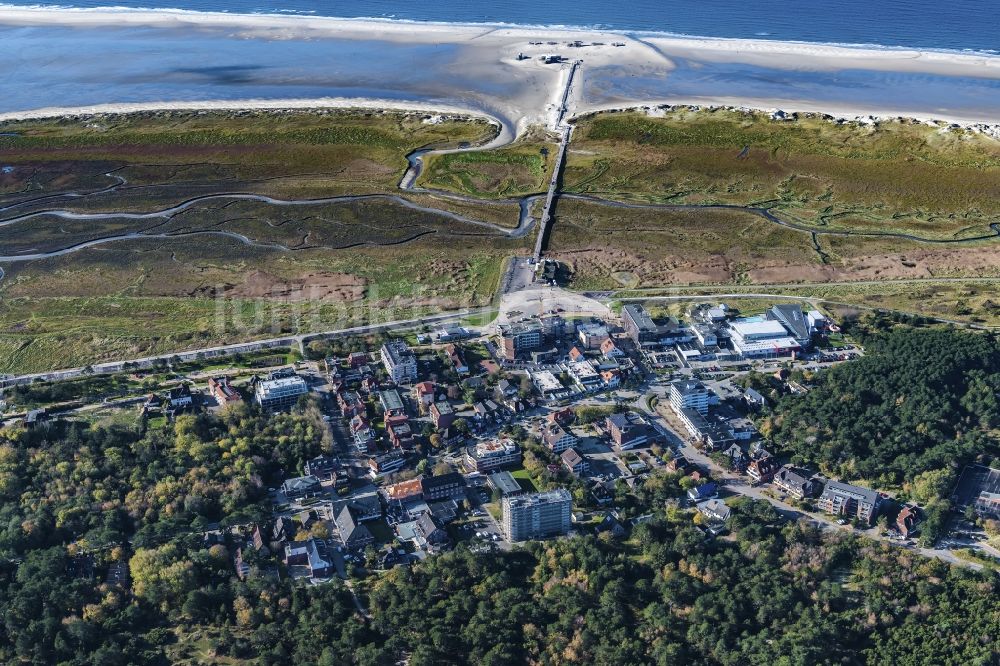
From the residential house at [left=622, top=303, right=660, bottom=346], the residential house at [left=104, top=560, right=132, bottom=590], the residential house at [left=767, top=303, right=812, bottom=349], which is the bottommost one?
the residential house at [left=104, top=560, right=132, bottom=590]

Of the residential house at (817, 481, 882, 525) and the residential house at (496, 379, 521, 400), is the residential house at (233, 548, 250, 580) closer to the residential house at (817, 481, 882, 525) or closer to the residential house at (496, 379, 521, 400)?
the residential house at (496, 379, 521, 400)

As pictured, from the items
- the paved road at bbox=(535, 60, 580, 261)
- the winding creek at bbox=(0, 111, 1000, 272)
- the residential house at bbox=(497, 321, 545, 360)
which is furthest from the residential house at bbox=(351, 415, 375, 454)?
the winding creek at bbox=(0, 111, 1000, 272)

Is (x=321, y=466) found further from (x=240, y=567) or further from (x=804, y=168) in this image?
(x=804, y=168)

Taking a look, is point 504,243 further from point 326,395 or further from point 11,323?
point 11,323

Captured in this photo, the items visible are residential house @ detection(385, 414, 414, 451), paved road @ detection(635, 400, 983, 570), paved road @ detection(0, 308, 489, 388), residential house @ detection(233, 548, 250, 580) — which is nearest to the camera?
residential house @ detection(233, 548, 250, 580)

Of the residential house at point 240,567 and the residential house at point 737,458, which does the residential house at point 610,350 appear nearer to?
the residential house at point 737,458

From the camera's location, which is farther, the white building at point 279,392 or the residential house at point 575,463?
the white building at point 279,392

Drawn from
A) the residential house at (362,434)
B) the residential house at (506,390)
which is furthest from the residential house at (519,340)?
the residential house at (362,434)
